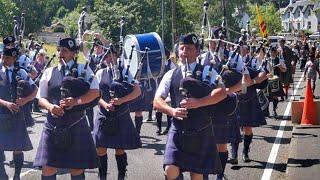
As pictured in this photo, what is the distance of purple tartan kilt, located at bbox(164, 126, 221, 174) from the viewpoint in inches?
191

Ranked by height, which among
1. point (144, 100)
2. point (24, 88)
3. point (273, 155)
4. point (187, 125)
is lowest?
point (273, 155)

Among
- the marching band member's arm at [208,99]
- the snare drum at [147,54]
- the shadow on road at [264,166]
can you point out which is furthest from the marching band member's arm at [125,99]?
the snare drum at [147,54]

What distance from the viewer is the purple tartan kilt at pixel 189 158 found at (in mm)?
4852

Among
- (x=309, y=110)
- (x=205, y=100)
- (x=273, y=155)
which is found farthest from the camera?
(x=309, y=110)

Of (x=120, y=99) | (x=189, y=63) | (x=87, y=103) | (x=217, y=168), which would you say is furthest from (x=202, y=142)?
(x=120, y=99)

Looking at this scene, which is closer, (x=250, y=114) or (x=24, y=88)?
(x=24, y=88)

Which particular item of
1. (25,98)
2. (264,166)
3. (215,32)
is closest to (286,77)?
(264,166)

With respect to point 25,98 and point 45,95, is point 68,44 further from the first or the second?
point 25,98

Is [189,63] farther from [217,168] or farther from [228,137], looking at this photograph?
[228,137]

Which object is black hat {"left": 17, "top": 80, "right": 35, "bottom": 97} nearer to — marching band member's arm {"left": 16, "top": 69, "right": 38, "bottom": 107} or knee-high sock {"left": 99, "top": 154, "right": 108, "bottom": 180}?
marching band member's arm {"left": 16, "top": 69, "right": 38, "bottom": 107}

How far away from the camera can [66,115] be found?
16.9 feet

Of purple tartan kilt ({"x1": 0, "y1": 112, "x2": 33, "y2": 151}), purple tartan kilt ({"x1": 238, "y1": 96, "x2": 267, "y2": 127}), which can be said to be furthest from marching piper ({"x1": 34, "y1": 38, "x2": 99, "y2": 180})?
purple tartan kilt ({"x1": 238, "y1": 96, "x2": 267, "y2": 127})

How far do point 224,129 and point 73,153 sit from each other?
216 cm

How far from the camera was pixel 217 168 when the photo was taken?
5.09 m
